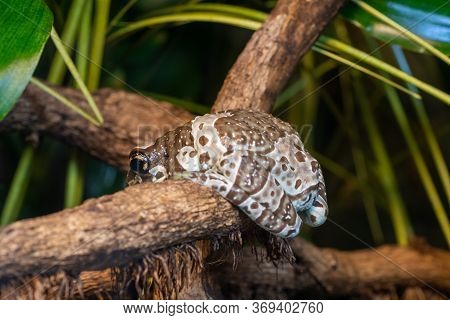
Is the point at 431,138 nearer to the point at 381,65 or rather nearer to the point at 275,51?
the point at 381,65

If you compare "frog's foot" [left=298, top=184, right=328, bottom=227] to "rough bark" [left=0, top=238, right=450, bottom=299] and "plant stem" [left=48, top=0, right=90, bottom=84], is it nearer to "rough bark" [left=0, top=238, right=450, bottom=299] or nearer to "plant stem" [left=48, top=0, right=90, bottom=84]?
"rough bark" [left=0, top=238, right=450, bottom=299]

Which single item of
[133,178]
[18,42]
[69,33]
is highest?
[69,33]

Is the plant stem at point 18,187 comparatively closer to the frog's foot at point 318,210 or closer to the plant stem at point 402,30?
the frog's foot at point 318,210

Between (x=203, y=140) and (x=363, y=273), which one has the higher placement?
(x=203, y=140)

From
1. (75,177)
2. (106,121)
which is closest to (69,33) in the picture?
(106,121)

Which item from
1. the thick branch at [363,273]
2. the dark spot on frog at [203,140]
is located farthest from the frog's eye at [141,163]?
the thick branch at [363,273]

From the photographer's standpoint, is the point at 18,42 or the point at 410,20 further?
the point at 410,20

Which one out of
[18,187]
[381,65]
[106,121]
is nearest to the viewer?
[381,65]

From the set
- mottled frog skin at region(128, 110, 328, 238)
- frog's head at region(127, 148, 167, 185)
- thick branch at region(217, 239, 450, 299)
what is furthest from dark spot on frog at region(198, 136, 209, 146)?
thick branch at region(217, 239, 450, 299)
